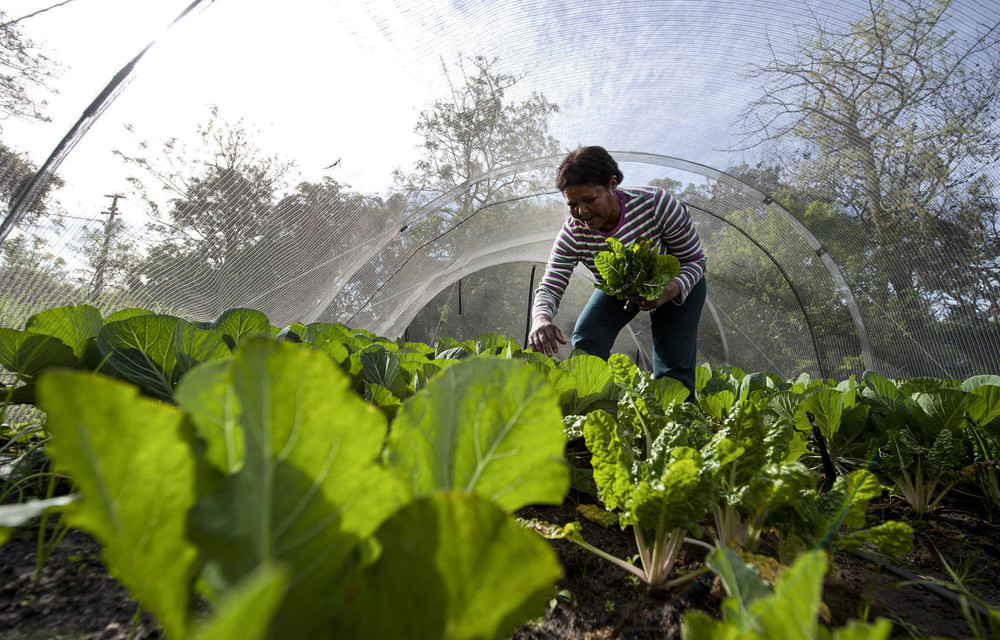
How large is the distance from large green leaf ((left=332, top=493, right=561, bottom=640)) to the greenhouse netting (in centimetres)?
211

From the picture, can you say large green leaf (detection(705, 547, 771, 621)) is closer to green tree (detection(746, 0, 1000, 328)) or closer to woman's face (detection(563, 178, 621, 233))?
woman's face (detection(563, 178, 621, 233))

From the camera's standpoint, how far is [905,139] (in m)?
3.45

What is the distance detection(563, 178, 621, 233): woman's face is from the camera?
242cm

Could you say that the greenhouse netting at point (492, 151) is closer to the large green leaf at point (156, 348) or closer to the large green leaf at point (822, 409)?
the large green leaf at point (156, 348)

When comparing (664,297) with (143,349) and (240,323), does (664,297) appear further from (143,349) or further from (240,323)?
(143,349)

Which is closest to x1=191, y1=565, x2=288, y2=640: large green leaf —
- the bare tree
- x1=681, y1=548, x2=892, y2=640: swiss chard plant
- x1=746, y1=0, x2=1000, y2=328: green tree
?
x1=681, y1=548, x2=892, y2=640: swiss chard plant

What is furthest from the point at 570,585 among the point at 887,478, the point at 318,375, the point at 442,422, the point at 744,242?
the point at 744,242

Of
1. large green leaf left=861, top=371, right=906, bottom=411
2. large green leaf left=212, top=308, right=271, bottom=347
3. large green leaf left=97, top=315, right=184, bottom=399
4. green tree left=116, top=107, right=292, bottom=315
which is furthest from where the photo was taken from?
green tree left=116, top=107, right=292, bottom=315

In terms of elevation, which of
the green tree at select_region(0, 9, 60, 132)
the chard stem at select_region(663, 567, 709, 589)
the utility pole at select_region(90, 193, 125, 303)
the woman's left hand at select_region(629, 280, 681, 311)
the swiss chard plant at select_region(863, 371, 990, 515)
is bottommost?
the swiss chard plant at select_region(863, 371, 990, 515)

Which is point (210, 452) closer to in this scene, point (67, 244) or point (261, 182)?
point (67, 244)

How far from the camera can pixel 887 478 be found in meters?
1.42

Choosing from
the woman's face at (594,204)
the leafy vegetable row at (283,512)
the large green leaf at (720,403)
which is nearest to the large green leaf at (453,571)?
the leafy vegetable row at (283,512)

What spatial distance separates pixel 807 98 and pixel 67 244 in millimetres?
4747

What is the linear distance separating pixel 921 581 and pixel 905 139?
4.03 metres
